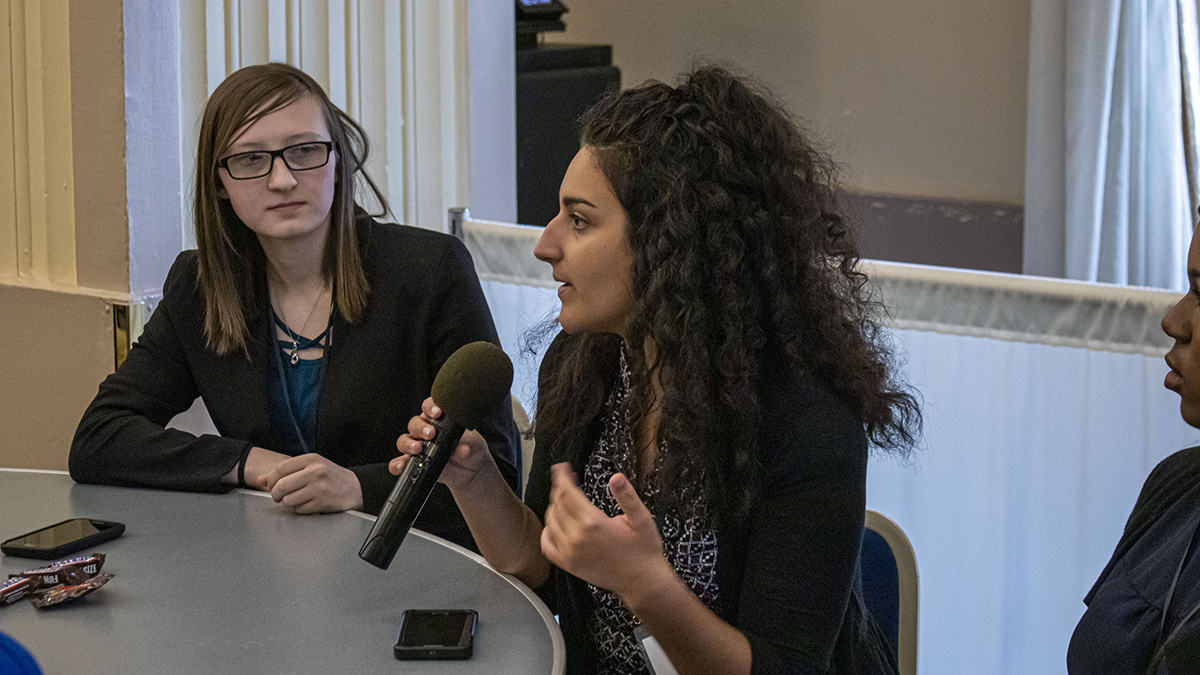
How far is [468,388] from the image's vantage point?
4.23 ft

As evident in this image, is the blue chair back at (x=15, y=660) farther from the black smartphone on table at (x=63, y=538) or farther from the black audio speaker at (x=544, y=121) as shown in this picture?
the black audio speaker at (x=544, y=121)

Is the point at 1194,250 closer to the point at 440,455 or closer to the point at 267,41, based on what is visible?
the point at 440,455

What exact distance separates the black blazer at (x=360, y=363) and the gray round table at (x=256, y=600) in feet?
1.15

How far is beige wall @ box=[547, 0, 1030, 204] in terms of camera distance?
12.9 feet

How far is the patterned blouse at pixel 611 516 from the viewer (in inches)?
A: 53.8

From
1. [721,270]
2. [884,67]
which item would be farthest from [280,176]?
[884,67]

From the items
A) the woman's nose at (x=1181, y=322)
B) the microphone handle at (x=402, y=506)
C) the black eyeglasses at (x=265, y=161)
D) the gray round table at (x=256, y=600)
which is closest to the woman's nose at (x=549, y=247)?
the microphone handle at (x=402, y=506)

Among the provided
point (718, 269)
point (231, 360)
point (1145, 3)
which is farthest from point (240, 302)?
point (1145, 3)

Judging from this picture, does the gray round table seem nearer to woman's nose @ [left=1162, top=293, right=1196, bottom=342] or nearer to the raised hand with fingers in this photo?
the raised hand with fingers

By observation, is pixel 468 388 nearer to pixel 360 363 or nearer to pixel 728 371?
pixel 728 371

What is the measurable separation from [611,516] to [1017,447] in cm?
127

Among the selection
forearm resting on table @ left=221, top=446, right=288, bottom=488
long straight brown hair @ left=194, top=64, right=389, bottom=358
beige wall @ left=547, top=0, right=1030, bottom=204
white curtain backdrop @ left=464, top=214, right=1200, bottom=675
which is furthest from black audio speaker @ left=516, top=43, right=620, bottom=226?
forearm resting on table @ left=221, top=446, right=288, bottom=488

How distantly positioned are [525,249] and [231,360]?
122cm

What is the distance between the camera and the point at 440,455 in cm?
126
